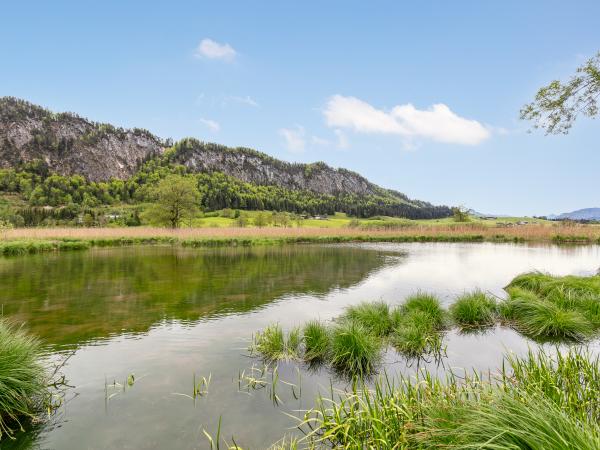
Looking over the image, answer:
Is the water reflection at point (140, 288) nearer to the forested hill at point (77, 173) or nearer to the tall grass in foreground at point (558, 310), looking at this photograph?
the tall grass in foreground at point (558, 310)

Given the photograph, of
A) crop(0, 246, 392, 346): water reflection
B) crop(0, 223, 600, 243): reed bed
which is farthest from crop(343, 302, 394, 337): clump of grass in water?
crop(0, 223, 600, 243): reed bed

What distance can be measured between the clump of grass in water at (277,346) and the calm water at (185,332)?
0.46m

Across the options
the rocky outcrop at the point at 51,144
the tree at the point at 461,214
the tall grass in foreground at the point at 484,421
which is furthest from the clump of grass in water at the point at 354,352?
the rocky outcrop at the point at 51,144

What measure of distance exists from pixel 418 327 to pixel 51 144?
225 metres

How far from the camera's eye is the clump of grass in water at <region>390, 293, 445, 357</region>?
26.8 ft

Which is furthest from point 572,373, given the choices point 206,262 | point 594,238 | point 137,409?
point 594,238

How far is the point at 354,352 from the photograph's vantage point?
24.3 ft

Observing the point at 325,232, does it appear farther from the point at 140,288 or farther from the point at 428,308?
the point at 428,308

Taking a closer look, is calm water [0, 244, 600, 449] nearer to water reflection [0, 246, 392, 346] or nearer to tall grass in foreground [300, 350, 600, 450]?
water reflection [0, 246, 392, 346]

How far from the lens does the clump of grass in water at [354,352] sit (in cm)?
720

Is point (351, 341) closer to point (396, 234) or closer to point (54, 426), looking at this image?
point (54, 426)

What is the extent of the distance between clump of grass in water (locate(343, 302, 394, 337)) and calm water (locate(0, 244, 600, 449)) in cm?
117

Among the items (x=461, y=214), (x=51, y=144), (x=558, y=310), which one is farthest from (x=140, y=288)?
(x=51, y=144)

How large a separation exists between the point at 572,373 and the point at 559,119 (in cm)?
1726
